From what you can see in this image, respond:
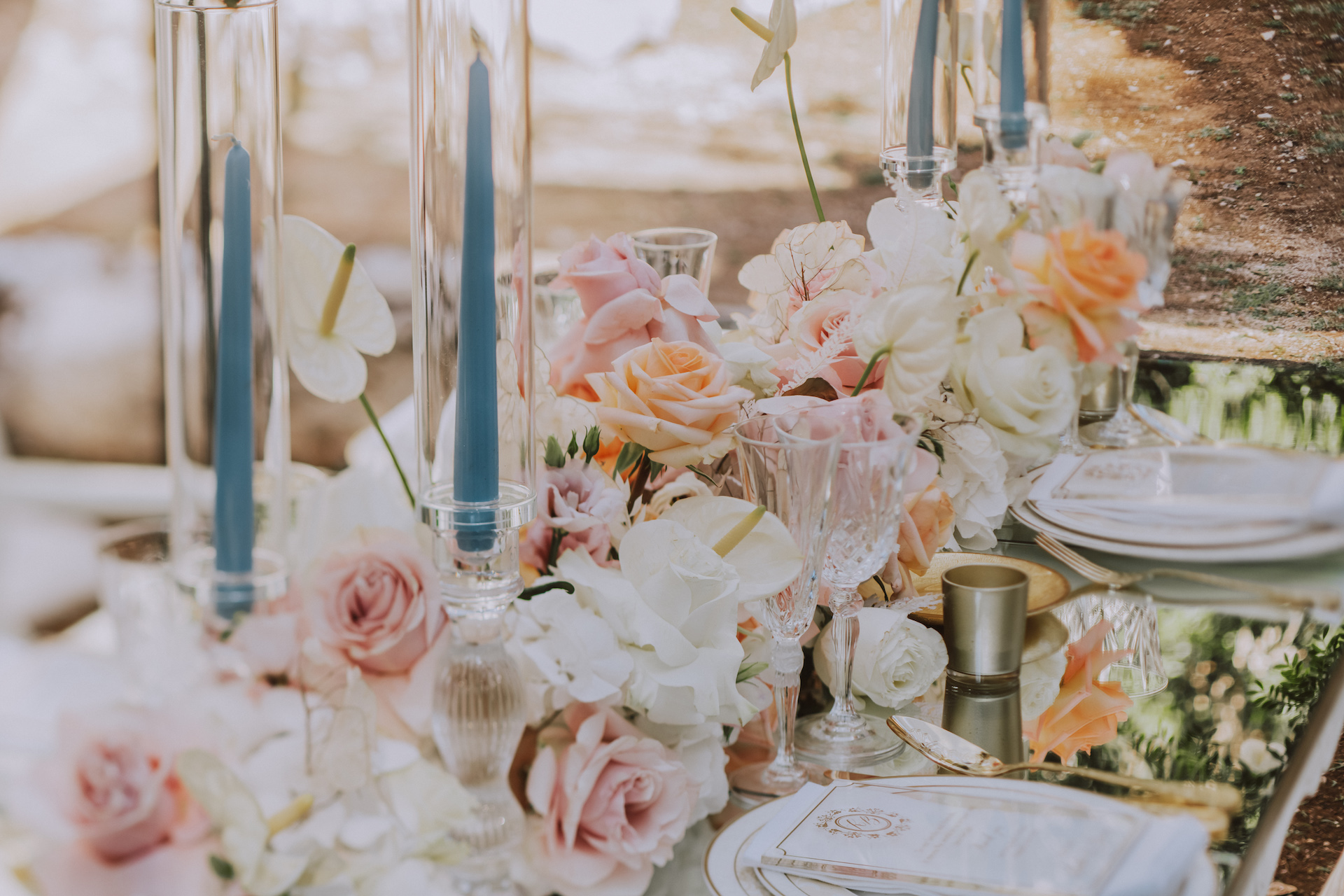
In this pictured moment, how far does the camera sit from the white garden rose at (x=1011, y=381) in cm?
79

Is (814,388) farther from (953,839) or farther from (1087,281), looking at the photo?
(953,839)

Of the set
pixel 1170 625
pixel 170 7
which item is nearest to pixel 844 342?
pixel 1170 625

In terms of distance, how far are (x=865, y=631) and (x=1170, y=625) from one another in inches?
10.6

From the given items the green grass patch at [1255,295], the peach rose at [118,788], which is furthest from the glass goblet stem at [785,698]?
the green grass patch at [1255,295]

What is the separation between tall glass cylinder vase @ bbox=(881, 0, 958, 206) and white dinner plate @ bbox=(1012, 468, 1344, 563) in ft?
1.09

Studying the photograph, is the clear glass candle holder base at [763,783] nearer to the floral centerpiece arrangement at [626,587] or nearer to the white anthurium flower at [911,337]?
the floral centerpiece arrangement at [626,587]

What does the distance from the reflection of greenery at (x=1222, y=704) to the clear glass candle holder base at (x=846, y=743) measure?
11cm

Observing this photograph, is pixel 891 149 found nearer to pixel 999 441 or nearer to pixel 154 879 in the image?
pixel 999 441

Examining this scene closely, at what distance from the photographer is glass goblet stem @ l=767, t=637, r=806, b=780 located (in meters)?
0.63

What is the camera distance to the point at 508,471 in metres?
0.53

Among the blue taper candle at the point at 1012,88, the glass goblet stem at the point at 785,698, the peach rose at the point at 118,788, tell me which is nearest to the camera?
the peach rose at the point at 118,788

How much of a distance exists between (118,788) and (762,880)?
0.27m

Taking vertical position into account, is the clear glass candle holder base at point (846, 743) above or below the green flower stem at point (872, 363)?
below

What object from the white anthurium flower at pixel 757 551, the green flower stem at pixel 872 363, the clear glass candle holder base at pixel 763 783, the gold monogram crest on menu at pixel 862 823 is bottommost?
the clear glass candle holder base at pixel 763 783
